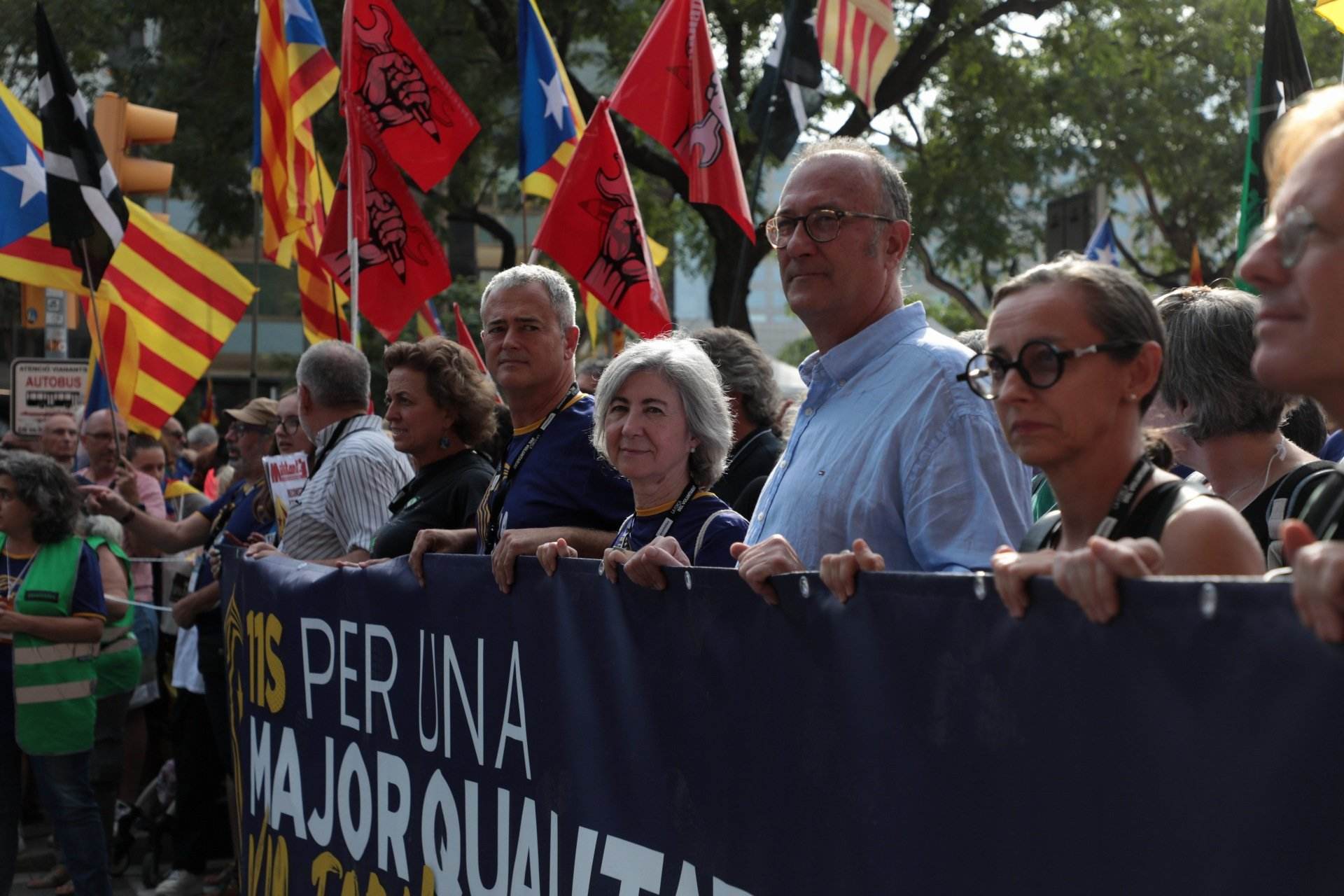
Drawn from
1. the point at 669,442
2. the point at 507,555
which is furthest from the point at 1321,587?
the point at 669,442

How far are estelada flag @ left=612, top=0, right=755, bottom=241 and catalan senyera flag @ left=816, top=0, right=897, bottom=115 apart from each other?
1321mm

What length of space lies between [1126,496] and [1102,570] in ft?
1.72

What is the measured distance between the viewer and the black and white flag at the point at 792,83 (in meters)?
9.43

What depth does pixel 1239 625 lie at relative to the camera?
175 centimetres

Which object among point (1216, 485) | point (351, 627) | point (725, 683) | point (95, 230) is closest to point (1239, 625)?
point (725, 683)

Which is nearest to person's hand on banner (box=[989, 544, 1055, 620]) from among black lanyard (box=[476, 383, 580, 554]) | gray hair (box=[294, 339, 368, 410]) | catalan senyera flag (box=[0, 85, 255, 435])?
black lanyard (box=[476, 383, 580, 554])

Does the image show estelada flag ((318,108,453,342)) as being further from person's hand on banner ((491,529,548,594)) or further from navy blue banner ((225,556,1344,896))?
person's hand on banner ((491,529,548,594))

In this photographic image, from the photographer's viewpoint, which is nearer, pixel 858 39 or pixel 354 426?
pixel 354 426

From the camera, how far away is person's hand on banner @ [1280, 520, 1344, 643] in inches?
61.5

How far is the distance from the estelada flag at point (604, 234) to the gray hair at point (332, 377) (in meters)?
1.26

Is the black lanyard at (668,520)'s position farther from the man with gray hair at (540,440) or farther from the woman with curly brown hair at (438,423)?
the woman with curly brown hair at (438,423)

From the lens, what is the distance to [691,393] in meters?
4.01

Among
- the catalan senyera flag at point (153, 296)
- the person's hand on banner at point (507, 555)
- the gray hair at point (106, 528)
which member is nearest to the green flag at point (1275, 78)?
the person's hand on banner at point (507, 555)

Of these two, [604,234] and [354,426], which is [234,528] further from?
[604,234]
